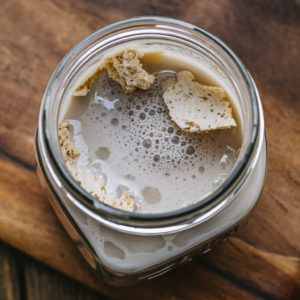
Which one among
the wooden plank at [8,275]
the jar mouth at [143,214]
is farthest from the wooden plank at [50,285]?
the jar mouth at [143,214]

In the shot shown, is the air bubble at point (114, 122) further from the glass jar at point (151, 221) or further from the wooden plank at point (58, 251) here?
the wooden plank at point (58, 251)

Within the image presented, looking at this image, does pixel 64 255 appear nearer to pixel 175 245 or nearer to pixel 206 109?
pixel 175 245

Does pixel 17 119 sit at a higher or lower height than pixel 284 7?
lower

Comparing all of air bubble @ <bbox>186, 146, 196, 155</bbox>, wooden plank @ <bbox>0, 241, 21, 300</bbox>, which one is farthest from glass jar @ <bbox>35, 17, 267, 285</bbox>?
wooden plank @ <bbox>0, 241, 21, 300</bbox>

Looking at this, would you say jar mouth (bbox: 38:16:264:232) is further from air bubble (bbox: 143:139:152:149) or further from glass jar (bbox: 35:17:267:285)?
air bubble (bbox: 143:139:152:149)

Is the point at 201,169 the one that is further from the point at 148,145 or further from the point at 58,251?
the point at 58,251

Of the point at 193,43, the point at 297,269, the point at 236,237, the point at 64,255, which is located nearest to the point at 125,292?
the point at 64,255
